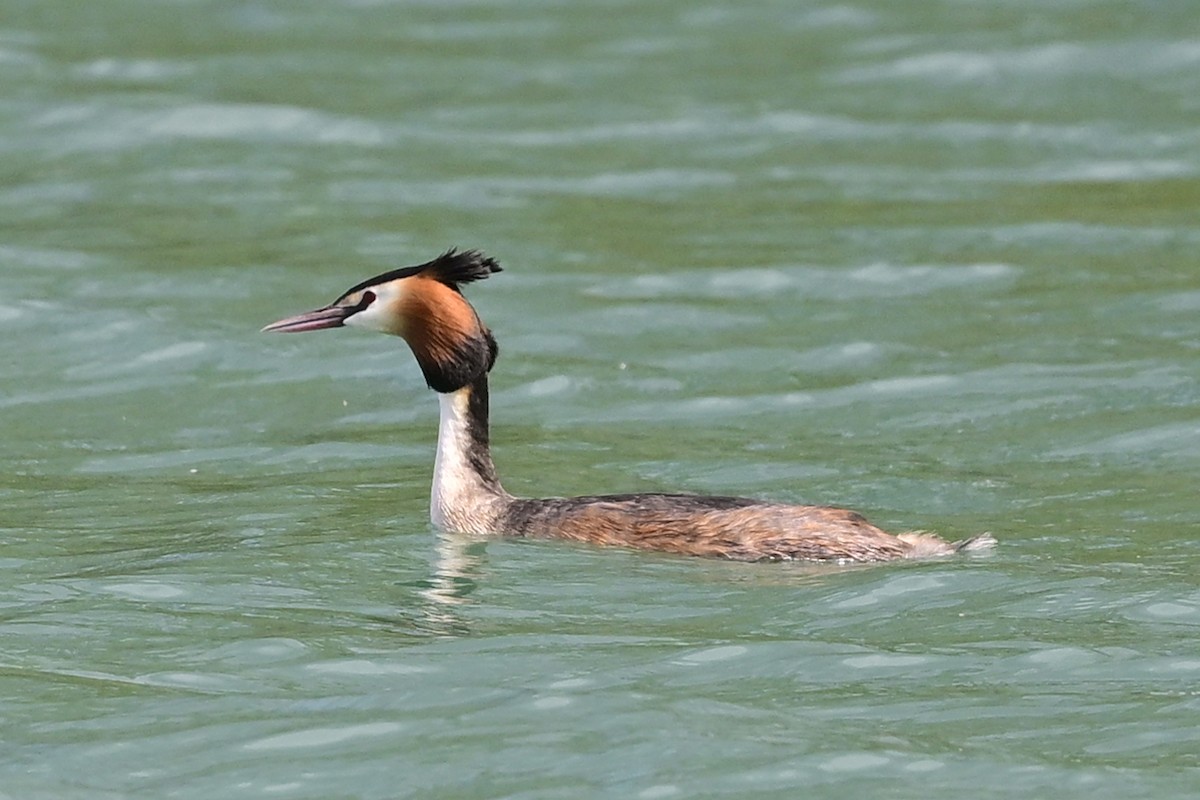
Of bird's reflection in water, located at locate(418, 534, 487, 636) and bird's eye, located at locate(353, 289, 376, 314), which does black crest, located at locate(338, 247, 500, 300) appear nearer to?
bird's eye, located at locate(353, 289, 376, 314)

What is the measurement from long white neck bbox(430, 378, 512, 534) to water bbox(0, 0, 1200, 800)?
20 centimetres

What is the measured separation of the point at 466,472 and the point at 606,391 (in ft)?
8.34

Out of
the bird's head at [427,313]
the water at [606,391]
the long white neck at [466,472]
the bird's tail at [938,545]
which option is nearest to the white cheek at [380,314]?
the bird's head at [427,313]

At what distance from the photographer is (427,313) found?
10.0 m

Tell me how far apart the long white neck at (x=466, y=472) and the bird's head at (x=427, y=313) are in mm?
141

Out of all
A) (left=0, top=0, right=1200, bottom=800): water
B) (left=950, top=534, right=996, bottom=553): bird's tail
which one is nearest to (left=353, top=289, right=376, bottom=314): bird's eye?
(left=0, top=0, right=1200, bottom=800): water

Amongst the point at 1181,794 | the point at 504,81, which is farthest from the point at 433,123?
the point at 1181,794

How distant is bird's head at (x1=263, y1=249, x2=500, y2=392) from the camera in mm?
9945

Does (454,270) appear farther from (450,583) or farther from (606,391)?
(606,391)

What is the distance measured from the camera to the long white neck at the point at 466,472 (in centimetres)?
996

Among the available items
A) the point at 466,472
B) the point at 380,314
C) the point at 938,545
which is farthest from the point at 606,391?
the point at 938,545

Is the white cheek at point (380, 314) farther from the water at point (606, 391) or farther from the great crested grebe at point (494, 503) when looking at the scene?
the water at point (606, 391)

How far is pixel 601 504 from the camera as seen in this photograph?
378 inches

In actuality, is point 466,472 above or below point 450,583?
above
